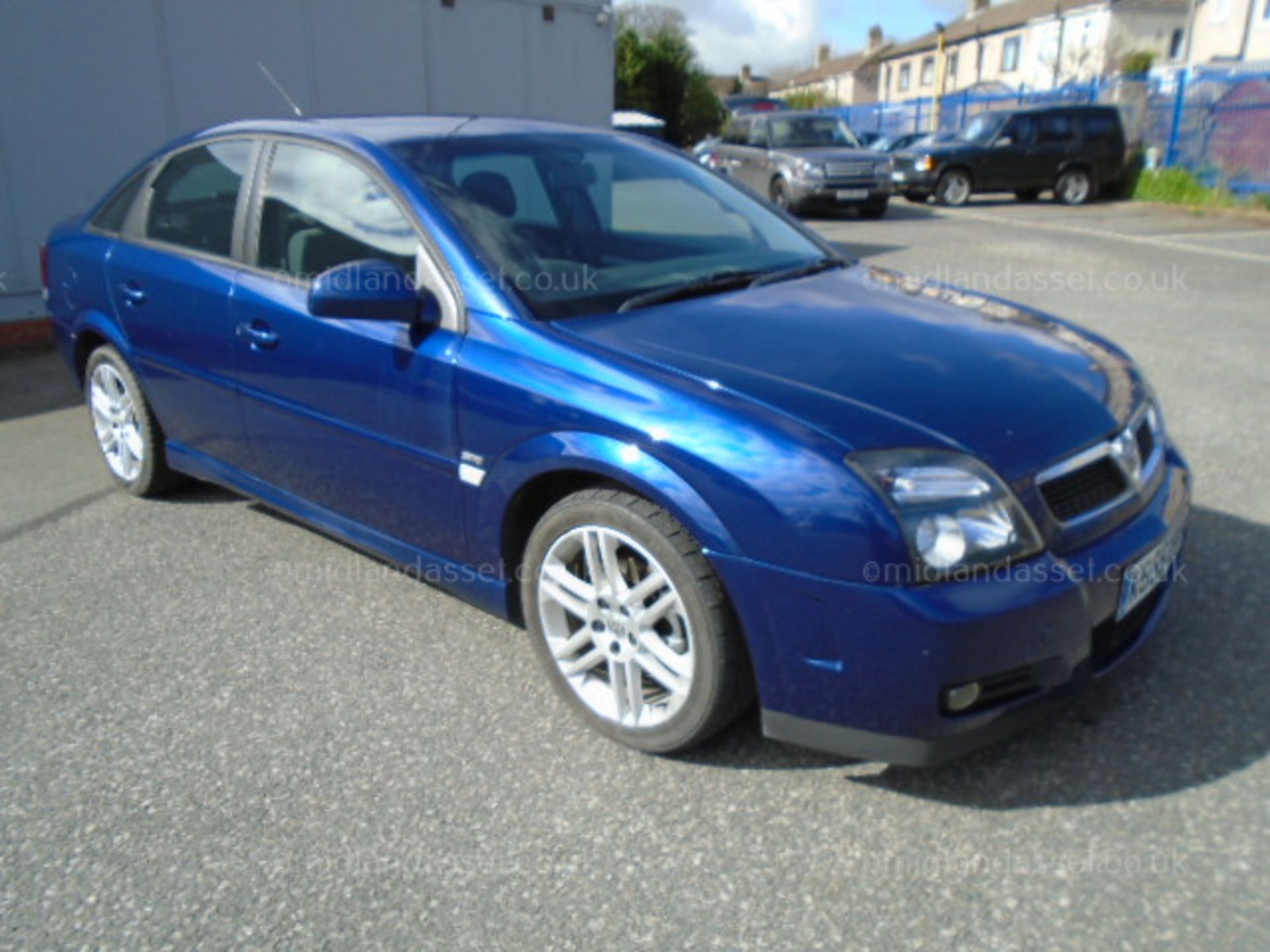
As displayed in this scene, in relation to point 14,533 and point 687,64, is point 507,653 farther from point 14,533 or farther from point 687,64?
point 687,64

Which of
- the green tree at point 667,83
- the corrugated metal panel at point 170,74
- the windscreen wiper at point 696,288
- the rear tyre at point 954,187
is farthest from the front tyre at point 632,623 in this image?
the green tree at point 667,83

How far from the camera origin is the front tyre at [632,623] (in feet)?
8.26

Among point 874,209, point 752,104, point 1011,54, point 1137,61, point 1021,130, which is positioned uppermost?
point 1011,54

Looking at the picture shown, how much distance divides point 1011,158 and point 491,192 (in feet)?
59.4

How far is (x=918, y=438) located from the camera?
2.39 m

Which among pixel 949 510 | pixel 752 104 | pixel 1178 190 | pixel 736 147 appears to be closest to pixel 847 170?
pixel 736 147

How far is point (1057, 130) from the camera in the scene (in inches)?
739

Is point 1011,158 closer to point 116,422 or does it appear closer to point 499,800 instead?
point 116,422

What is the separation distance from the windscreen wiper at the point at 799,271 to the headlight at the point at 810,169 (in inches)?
521

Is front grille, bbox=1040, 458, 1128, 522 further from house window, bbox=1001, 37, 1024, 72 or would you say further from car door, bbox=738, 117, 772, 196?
house window, bbox=1001, 37, 1024, 72

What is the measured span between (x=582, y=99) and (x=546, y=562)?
11500 mm

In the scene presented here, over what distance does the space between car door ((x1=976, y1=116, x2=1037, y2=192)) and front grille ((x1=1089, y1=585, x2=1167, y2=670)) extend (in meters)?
18.2

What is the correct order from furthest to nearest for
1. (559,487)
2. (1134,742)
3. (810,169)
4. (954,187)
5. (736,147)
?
(954,187)
(736,147)
(810,169)
(559,487)
(1134,742)

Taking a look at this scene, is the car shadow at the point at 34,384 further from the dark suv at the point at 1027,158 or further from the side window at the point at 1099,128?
the side window at the point at 1099,128
